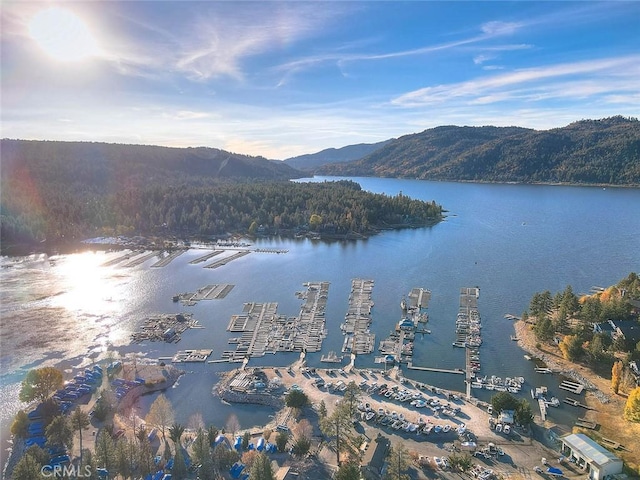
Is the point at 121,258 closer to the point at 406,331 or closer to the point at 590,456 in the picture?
the point at 406,331

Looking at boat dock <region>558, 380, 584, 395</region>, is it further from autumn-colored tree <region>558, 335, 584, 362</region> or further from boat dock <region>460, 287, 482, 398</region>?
boat dock <region>460, 287, 482, 398</region>

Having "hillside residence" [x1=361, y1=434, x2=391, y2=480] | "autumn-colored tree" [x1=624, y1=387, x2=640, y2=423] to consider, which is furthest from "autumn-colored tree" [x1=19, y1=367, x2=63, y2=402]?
"autumn-colored tree" [x1=624, y1=387, x2=640, y2=423]

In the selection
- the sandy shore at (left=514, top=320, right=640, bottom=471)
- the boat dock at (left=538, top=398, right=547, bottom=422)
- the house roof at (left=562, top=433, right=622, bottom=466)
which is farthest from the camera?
the boat dock at (left=538, top=398, right=547, bottom=422)

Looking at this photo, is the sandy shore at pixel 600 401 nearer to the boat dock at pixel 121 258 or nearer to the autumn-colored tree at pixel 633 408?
the autumn-colored tree at pixel 633 408

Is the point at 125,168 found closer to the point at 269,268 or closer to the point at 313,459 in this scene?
the point at 269,268

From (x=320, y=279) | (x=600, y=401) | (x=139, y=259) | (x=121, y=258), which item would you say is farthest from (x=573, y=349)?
(x=121, y=258)
